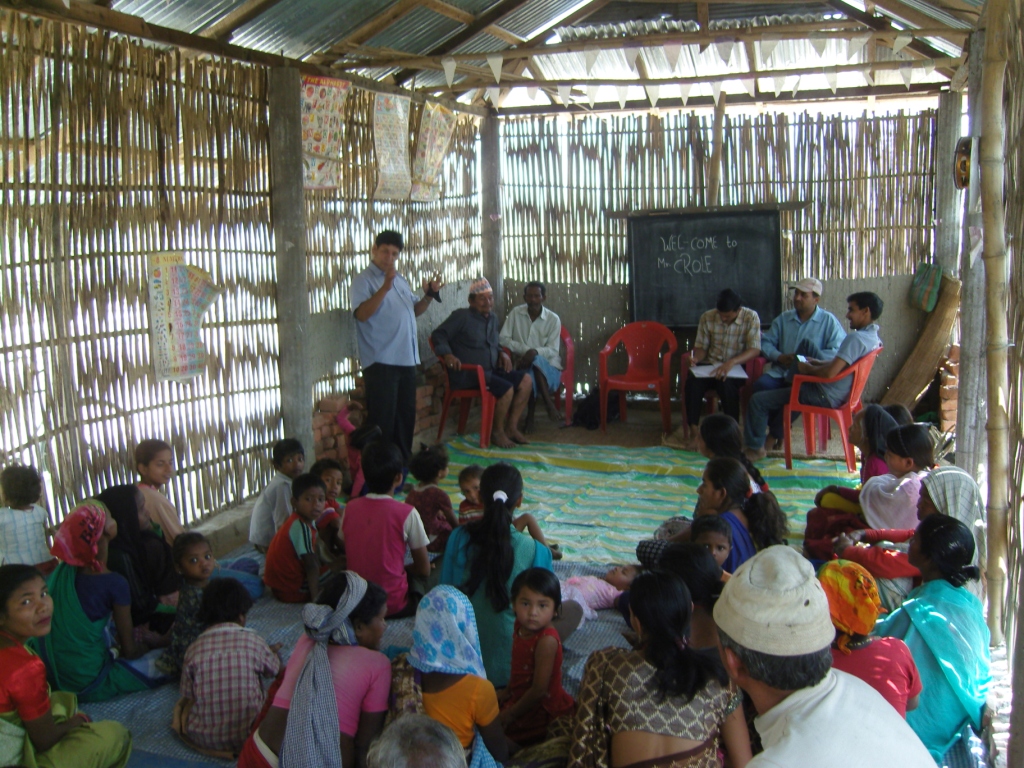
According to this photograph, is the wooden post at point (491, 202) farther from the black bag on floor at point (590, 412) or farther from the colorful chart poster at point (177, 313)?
the colorful chart poster at point (177, 313)

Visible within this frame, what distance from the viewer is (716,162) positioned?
28.6ft

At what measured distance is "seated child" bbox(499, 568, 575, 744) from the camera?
3.25 metres

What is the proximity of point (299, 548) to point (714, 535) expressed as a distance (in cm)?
204

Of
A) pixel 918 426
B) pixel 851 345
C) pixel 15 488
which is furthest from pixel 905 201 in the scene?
pixel 15 488

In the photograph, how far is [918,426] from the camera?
14.3ft

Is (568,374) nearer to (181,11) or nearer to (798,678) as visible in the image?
(181,11)

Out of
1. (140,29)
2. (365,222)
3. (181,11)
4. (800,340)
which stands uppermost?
(181,11)

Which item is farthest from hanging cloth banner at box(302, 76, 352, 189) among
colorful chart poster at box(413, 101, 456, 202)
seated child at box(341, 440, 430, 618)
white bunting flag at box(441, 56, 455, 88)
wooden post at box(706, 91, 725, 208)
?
wooden post at box(706, 91, 725, 208)

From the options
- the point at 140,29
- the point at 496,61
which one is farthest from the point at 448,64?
the point at 140,29

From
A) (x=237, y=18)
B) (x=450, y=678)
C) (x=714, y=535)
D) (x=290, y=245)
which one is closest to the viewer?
(x=450, y=678)

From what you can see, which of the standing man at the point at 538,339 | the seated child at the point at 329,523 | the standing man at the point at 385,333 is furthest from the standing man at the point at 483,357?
the seated child at the point at 329,523

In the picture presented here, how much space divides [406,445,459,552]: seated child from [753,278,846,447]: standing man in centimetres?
328

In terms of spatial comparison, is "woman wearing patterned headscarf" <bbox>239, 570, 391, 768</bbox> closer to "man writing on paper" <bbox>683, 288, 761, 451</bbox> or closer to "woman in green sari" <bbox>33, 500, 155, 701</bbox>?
"woman in green sari" <bbox>33, 500, 155, 701</bbox>

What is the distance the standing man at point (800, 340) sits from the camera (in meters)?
7.38
